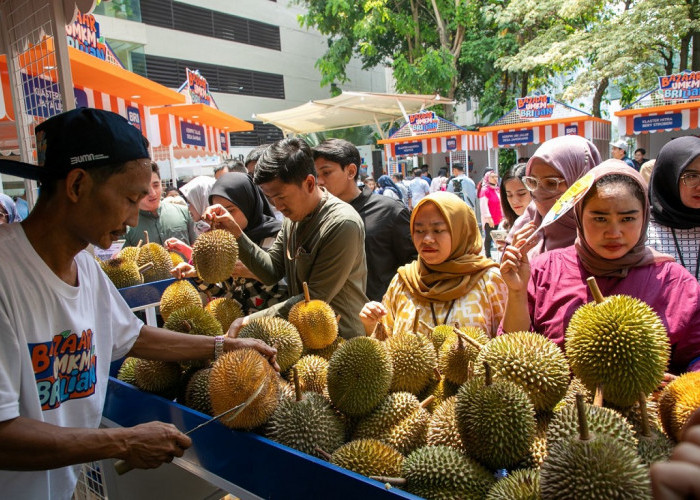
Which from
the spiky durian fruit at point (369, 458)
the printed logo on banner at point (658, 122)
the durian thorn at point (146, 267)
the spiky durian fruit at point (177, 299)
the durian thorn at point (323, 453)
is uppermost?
the printed logo on banner at point (658, 122)

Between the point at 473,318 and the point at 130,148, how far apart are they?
1569mm

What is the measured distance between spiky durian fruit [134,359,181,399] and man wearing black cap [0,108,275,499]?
1.01 feet

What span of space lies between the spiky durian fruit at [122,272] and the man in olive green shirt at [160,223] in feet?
4.32

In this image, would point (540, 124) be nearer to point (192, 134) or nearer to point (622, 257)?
point (192, 134)

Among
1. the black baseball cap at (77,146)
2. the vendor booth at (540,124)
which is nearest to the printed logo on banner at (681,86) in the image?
the vendor booth at (540,124)

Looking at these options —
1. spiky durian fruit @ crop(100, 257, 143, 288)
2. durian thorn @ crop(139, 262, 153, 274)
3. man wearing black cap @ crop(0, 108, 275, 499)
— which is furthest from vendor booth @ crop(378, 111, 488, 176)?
man wearing black cap @ crop(0, 108, 275, 499)

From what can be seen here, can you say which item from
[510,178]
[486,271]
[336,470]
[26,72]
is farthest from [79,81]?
[336,470]

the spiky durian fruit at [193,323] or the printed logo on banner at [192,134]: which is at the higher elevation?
the printed logo on banner at [192,134]

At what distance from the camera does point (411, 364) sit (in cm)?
165

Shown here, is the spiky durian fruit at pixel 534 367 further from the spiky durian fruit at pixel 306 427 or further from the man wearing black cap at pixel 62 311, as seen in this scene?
the man wearing black cap at pixel 62 311

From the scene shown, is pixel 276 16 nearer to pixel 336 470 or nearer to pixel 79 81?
pixel 79 81

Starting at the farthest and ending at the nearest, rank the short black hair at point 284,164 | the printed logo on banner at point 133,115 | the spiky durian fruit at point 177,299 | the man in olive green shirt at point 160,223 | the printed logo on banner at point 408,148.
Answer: the printed logo on banner at point 408,148 → the printed logo on banner at point 133,115 → the man in olive green shirt at point 160,223 → the spiky durian fruit at point 177,299 → the short black hair at point 284,164

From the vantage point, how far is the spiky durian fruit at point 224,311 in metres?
2.42

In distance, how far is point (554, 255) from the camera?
2.01m
